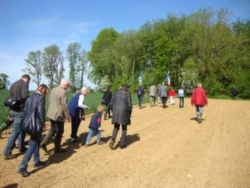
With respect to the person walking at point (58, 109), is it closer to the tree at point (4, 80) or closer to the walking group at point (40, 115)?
the walking group at point (40, 115)

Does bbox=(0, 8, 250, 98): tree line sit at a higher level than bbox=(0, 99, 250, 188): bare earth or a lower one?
higher

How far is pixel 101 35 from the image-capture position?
6531 cm

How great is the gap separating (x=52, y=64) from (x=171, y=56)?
35.2 meters

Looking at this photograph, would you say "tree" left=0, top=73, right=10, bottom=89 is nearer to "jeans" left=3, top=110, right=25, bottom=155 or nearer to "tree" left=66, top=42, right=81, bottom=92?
"tree" left=66, top=42, right=81, bottom=92

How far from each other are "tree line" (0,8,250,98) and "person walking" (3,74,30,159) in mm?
Result: 41260

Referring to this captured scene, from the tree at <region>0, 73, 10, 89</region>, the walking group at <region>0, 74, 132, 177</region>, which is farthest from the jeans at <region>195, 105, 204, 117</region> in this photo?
the tree at <region>0, 73, 10, 89</region>

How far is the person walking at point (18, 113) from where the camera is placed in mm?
6617

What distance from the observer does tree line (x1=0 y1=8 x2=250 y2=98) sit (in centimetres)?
4559

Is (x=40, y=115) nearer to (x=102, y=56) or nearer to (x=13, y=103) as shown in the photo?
(x=13, y=103)

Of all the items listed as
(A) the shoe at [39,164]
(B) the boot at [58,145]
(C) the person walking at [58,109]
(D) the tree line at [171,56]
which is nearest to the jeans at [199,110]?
(B) the boot at [58,145]

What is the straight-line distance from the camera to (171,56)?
53906 millimetres

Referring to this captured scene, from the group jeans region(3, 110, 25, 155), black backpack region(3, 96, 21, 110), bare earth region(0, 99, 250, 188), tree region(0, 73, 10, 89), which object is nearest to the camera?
bare earth region(0, 99, 250, 188)

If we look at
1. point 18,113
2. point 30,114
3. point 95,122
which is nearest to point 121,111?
point 95,122

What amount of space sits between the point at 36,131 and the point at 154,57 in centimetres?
5152
